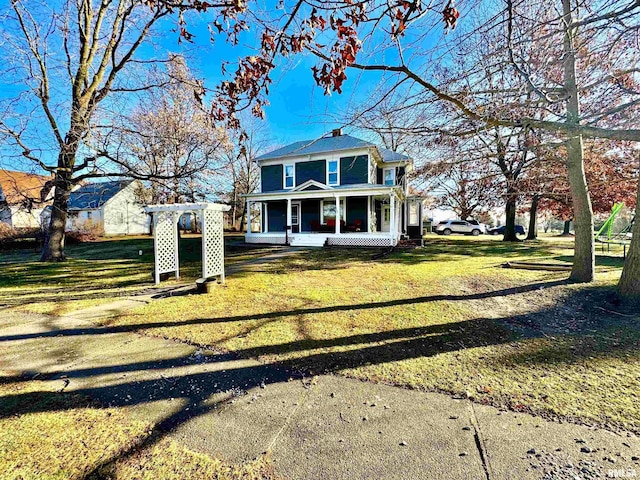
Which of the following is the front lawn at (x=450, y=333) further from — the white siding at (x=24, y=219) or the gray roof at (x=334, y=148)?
the white siding at (x=24, y=219)

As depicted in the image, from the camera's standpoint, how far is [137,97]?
11.2 meters

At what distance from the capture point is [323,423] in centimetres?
221

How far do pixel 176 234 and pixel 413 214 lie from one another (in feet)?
60.5

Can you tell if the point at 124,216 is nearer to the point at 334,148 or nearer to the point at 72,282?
the point at 334,148

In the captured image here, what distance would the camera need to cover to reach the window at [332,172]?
59.3 ft

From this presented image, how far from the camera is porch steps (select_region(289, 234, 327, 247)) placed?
1660cm

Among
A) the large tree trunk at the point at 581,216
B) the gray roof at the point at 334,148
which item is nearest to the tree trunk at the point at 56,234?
the gray roof at the point at 334,148

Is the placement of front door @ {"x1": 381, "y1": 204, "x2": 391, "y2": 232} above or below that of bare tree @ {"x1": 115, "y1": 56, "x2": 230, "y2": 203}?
below

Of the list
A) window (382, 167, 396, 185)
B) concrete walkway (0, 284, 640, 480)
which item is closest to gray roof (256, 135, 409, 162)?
window (382, 167, 396, 185)

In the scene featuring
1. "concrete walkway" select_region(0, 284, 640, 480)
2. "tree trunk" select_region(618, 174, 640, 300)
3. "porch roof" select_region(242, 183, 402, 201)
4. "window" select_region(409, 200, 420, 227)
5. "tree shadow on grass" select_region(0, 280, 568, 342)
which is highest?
"porch roof" select_region(242, 183, 402, 201)

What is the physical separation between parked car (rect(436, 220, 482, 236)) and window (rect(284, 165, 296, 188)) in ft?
71.8

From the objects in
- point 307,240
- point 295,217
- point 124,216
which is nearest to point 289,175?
point 295,217

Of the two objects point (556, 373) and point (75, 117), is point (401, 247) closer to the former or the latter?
point (556, 373)

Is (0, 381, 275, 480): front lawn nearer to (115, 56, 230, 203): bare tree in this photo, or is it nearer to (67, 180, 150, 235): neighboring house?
(115, 56, 230, 203): bare tree
